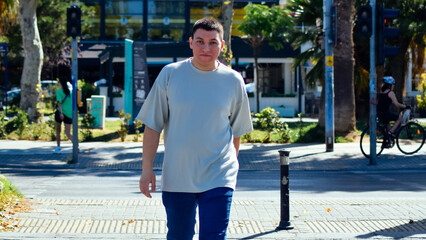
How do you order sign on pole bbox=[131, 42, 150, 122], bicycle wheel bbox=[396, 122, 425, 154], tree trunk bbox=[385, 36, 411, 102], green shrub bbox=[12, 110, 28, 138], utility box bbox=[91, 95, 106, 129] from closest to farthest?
1. bicycle wheel bbox=[396, 122, 425, 154]
2. green shrub bbox=[12, 110, 28, 138]
3. sign on pole bbox=[131, 42, 150, 122]
4. utility box bbox=[91, 95, 106, 129]
5. tree trunk bbox=[385, 36, 411, 102]

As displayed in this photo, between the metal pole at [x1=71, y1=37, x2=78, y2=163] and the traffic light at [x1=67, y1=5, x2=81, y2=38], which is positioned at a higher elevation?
the traffic light at [x1=67, y1=5, x2=81, y2=38]

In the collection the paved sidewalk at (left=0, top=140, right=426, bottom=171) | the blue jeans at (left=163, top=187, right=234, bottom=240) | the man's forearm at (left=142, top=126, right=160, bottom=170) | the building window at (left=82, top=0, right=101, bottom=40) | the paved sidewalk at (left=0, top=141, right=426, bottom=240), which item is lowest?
the paved sidewalk at (left=0, top=140, right=426, bottom=171)

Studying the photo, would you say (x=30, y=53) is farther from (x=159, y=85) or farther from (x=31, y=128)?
(x=159, y=85)

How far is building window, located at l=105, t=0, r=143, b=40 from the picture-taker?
46344 mm

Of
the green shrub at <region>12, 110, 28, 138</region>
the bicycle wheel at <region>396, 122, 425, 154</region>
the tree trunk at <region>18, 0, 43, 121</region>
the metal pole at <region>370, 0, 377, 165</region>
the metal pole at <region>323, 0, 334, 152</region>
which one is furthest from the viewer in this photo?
the tree trunk at <region>18, 0, 43, 121</region>

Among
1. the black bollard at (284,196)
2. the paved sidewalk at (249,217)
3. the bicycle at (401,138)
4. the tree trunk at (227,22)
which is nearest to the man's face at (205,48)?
the paved sidewalk at (249,217)

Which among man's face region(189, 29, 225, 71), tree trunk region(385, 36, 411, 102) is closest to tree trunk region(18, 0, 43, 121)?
tree trunk region(385, 36, 411, 102)

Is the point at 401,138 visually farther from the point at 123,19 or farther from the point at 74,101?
the point at 123,19

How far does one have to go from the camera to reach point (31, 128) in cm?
1995

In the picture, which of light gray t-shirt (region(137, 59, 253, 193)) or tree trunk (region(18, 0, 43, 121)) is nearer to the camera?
light gray t-shirt (region(137, 59, 253, 193))

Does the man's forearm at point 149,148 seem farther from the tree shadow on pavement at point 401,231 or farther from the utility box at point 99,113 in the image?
the utility box at point 99,113

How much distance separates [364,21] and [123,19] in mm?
34257

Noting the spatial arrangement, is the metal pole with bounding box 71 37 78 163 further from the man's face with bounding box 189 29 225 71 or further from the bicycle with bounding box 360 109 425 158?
the man's face with bounding box 189 29 225 71

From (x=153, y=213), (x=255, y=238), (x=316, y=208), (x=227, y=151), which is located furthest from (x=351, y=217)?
(x=227, y=151)
